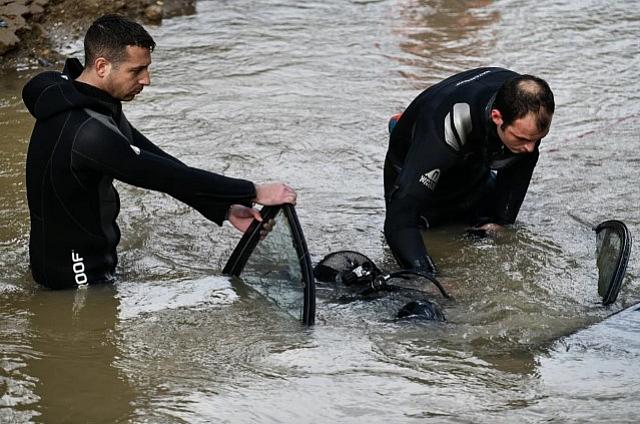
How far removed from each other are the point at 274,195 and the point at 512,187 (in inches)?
72.5

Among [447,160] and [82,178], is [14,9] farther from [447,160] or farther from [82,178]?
[447,160]

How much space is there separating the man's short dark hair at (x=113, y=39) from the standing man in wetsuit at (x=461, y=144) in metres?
1.52

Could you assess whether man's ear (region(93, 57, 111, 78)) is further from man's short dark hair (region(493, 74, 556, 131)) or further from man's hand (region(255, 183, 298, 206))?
man's short dark hair (region(493, 74, 556, 131))

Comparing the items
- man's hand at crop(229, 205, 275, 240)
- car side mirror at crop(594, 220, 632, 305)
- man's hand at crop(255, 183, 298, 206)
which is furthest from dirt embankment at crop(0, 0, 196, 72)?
car side mirror at crop(594, 220, 632, 305)

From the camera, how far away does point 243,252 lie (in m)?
5.14

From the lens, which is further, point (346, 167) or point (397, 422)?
point (346, 167)

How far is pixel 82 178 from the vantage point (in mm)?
4715

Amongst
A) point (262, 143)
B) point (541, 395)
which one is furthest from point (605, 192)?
point (541, 395)

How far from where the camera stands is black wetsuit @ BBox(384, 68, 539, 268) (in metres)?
5.29

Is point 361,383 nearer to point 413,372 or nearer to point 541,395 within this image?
point 413,372

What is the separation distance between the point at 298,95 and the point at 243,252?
358cm

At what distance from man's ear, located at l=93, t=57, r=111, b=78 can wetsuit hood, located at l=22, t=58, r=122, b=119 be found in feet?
0.25

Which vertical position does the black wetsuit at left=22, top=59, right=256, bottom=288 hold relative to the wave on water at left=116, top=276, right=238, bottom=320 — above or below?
above

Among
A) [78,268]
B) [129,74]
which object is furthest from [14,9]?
[129,74]
